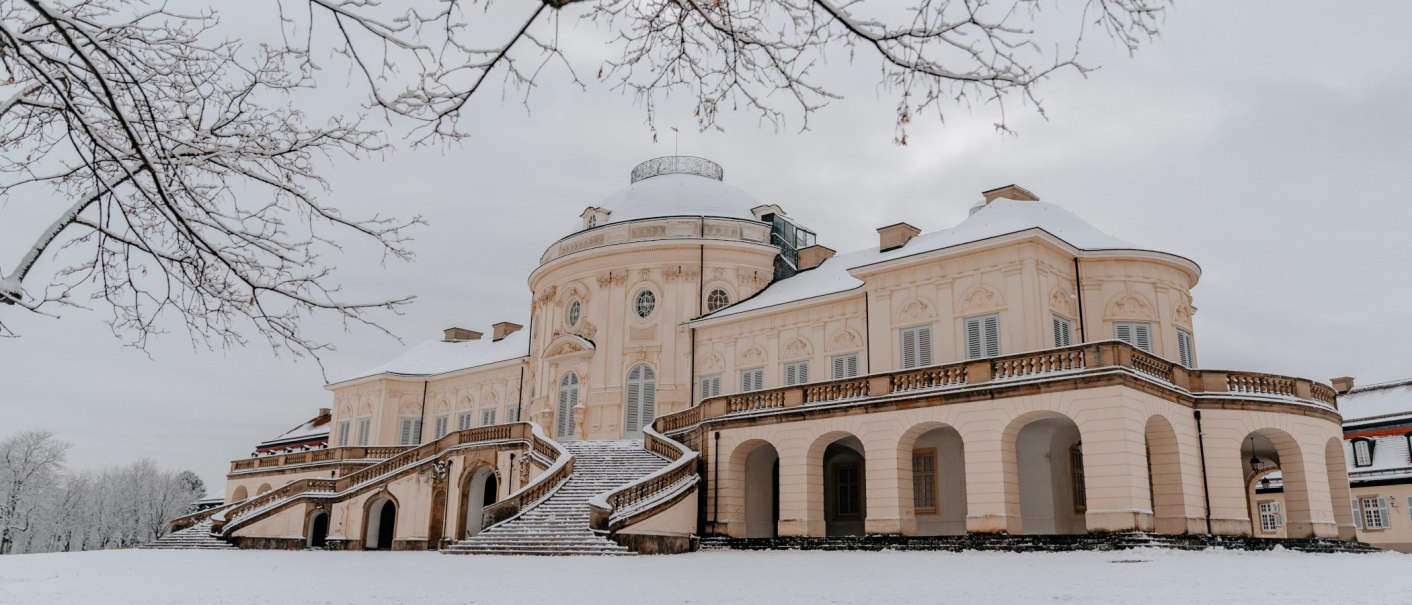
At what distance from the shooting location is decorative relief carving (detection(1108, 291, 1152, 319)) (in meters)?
28.1

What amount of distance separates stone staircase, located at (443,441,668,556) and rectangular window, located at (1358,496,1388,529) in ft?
101

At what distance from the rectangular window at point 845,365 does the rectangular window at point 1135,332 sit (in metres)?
8.12

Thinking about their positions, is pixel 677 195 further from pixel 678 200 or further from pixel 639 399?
pixel 639 399

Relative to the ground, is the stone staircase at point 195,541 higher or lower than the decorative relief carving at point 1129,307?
lower

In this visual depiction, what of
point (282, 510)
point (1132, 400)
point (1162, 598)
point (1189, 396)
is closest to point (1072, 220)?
point (1189, 396)

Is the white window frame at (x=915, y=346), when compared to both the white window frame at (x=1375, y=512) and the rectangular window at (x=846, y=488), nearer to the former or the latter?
the rectangular window at (x=846, y=488)

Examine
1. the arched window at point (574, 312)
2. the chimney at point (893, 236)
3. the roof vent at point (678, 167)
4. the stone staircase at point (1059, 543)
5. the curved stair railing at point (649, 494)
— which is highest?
the roof vent at point (678, 167)

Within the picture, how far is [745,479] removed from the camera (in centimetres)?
2931

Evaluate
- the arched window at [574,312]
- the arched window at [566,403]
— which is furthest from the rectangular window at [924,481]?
the arched window at [574,312]

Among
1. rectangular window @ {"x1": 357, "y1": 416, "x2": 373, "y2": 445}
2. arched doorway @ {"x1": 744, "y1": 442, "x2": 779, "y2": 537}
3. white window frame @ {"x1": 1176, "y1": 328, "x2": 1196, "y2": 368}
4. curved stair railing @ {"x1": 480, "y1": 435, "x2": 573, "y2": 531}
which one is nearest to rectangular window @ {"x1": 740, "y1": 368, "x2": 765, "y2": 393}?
arched doorway @ {"x1": 744, "y1": 442, "x2": 779, "y2": 537}

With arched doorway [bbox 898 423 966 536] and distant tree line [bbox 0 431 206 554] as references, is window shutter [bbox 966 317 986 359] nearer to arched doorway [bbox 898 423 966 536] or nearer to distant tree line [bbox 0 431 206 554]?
arched doorway [bbox 898 423 966 536]

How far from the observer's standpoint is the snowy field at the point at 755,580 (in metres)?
11.1

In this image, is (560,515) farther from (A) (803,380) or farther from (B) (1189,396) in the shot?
(B) (1189,396)

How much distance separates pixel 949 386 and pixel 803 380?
9.86 meters
